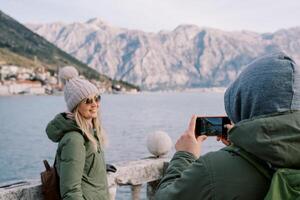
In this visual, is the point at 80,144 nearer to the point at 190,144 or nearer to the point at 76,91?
the point at 76,91

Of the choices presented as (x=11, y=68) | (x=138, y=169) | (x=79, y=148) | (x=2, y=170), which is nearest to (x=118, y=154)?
(x=2, y=170)

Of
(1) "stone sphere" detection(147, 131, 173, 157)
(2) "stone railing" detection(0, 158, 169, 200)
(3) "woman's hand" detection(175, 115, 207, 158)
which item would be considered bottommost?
(2) "stone railing" detection(0, 158, 169, 200)

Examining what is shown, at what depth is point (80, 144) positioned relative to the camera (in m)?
3.71

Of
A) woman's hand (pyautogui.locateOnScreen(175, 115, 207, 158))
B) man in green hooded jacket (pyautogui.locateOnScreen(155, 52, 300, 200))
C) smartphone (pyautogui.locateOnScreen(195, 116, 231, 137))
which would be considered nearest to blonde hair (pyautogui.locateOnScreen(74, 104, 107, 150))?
smartphone (pyautogui.locateOnScreen(195, 116, 231, 137))

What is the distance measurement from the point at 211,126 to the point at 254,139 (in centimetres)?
77

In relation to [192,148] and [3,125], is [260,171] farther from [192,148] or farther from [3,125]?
[3,125]

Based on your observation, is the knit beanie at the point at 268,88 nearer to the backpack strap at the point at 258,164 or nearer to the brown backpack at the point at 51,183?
the backpack strap at the point at 258,164

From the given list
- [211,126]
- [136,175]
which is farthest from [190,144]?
[136,175]

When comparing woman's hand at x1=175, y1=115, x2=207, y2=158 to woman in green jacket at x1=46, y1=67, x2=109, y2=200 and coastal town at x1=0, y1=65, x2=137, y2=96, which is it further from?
coastal town at x1=0, y1=65, x2=137, y2=96

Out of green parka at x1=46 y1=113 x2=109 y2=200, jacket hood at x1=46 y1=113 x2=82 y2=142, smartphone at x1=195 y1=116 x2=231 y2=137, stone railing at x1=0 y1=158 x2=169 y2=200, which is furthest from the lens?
stone railing at x1=0 y1=158 x2=169 y2=200

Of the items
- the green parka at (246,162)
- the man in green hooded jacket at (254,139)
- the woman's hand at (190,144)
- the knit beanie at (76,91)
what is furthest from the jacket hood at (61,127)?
the green parka at (246,162)

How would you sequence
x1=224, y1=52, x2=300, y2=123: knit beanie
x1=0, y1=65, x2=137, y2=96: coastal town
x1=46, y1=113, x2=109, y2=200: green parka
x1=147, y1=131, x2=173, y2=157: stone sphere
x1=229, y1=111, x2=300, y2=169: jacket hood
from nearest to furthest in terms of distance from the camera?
x1=229, y1=111, x2=300, y2=169: jacket hood, x1=224, y1=52, x2=300, y2=123: knit beanie, x1=46, y1=113, x2=109, y2=200: green parka, x1=147, y1=131, x2=173, y2=157: stone sphere, x1=0, y1=65, x2=137, y2=96: coastal town

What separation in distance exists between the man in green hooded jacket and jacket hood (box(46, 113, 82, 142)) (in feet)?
6.65

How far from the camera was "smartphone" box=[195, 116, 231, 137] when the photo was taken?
235cm
